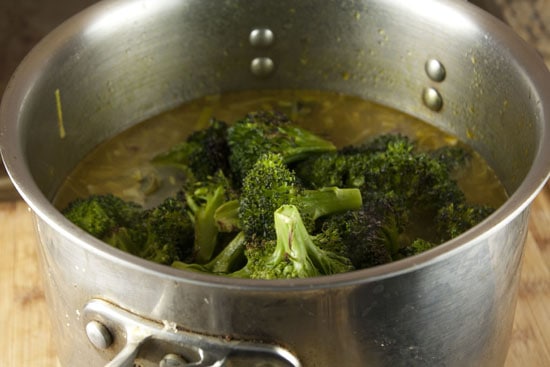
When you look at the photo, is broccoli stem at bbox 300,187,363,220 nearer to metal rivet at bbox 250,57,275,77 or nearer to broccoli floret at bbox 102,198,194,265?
broccoli floret at bbox 102,198,194,265

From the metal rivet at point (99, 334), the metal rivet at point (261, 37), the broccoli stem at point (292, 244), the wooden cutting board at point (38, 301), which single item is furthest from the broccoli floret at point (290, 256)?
the metal rivet at point (261, 37)

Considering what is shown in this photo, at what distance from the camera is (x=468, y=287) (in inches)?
48.3

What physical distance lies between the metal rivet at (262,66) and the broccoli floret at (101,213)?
452 mm

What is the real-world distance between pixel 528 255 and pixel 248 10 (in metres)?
0.78

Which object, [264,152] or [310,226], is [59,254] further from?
[264,152]

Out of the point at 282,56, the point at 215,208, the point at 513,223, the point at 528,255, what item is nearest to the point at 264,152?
the point at 215,208

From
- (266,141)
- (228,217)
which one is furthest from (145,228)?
(266,141)

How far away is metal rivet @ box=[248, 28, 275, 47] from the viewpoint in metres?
1.91

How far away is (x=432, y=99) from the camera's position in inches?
73.6

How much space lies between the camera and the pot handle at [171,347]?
117 centimetres

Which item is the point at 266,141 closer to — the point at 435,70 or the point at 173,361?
the point at 435,70

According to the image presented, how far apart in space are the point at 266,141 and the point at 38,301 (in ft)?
2.03

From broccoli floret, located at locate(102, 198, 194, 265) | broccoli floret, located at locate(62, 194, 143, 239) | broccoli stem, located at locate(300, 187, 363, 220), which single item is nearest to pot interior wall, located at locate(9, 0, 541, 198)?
broccoli floret, located at locate(62, 194, 143, 239)

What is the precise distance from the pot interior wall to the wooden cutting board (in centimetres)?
29
